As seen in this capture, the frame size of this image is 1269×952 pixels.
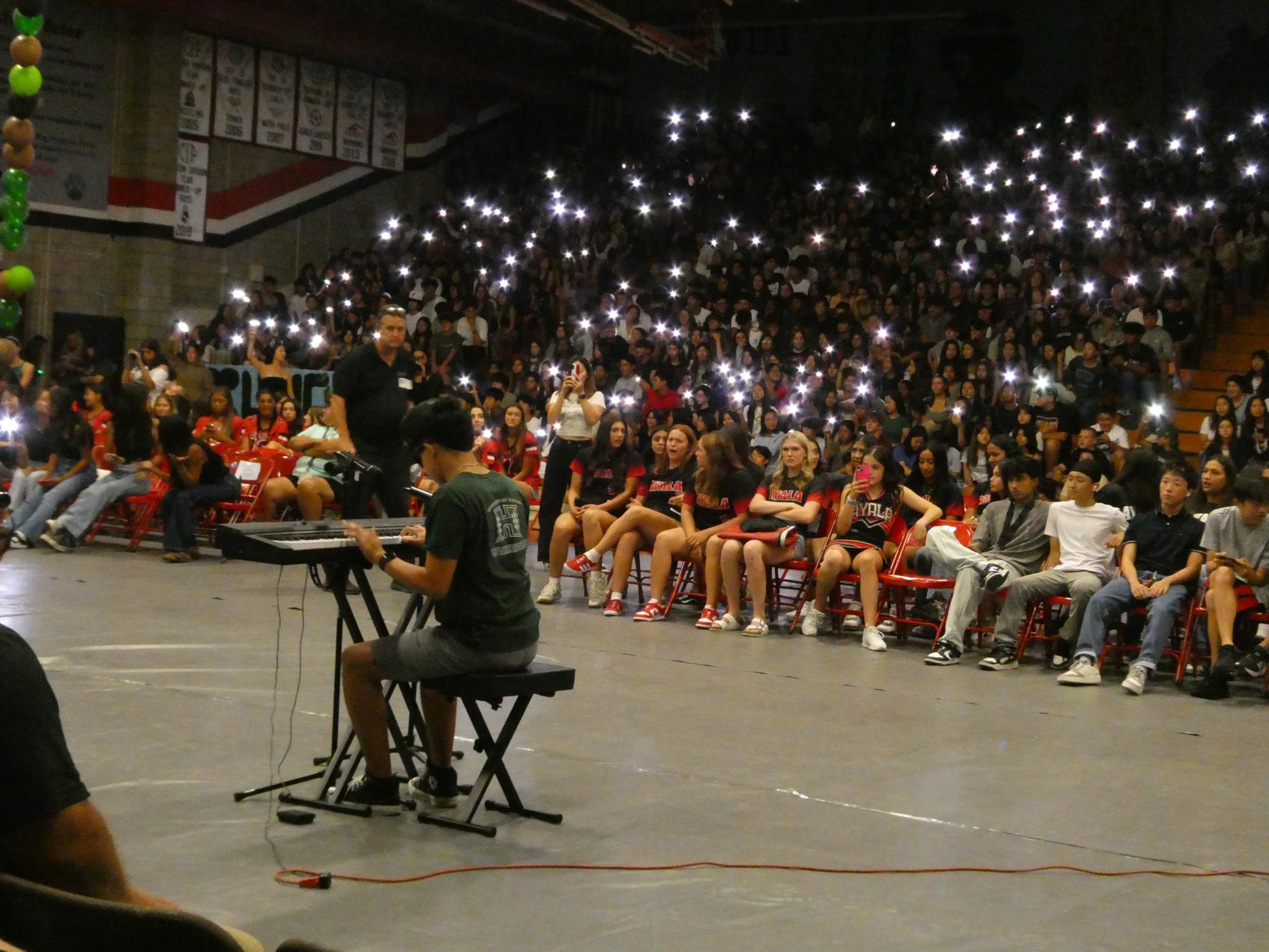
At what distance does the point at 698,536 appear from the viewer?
8.65m

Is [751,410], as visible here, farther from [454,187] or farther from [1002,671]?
[454,187]

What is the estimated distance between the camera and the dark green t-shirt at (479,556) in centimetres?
414

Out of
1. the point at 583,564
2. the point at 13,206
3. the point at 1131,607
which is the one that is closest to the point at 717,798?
the point at 13,206

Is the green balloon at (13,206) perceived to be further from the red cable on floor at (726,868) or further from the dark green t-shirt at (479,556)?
the red cable on floor at (726,868)

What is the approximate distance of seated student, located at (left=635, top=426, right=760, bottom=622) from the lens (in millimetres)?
8656

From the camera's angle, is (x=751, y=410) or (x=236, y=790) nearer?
(x=236, y=790)

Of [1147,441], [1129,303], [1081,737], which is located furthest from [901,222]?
[1081,737]

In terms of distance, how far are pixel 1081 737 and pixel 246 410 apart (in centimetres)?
1195

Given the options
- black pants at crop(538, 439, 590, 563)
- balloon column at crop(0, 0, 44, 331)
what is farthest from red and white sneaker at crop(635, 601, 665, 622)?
balloon column at crop(0, 0, 44, 331)

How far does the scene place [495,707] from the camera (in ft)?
14.3

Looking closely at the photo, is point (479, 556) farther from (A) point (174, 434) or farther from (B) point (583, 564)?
(A) point (174, 434)

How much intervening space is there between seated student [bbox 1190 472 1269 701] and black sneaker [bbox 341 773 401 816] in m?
4.28

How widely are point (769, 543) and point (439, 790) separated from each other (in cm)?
425

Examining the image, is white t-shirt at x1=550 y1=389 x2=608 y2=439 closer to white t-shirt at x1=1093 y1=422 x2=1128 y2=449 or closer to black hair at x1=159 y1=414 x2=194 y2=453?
black hair at x1=159 y1=414 x2=194 y2=453
